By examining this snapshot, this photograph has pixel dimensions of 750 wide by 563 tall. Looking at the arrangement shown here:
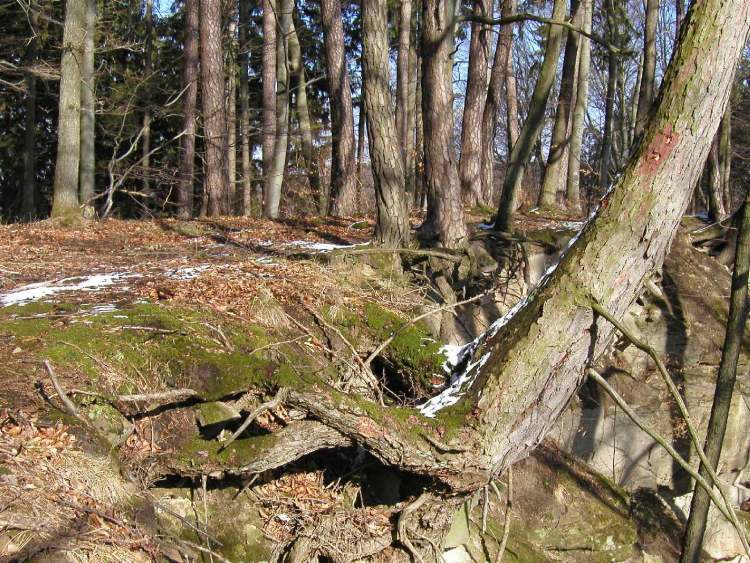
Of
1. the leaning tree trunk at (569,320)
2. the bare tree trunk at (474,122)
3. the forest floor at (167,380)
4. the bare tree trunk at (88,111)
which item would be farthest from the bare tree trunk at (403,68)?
the leaning tree trunk at (569,320)

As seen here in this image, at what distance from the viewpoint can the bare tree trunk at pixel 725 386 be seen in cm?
744

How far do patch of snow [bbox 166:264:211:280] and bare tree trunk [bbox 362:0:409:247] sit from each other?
226 centimetres

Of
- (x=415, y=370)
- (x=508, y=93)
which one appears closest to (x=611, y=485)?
(x=415, y=370)

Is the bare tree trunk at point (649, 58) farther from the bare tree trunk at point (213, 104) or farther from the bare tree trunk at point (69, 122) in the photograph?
the bare tree trunk at point (69, 122)

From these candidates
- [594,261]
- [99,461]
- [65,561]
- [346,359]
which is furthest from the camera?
[346,359]

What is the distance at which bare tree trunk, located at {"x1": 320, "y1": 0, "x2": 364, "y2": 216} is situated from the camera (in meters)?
14.1

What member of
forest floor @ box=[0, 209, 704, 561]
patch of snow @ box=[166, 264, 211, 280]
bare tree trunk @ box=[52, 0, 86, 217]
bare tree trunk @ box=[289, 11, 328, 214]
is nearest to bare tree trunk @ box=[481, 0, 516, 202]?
bare tree trunk @ box=[289, 11, 328, 214]

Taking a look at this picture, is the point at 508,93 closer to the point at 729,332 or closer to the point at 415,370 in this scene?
the point at 729,332

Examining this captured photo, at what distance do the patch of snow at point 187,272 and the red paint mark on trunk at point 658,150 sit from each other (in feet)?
14.5

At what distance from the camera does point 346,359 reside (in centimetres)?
626

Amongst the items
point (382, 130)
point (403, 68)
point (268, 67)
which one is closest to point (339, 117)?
point (268, 67)

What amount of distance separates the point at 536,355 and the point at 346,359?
81.7 inches

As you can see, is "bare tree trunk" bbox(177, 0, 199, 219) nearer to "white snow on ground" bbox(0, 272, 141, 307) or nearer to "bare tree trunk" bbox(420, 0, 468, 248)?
"bare tree trunk" bbox(420, 0, 468, 248)

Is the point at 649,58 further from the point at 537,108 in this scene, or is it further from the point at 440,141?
the point at 440,141
